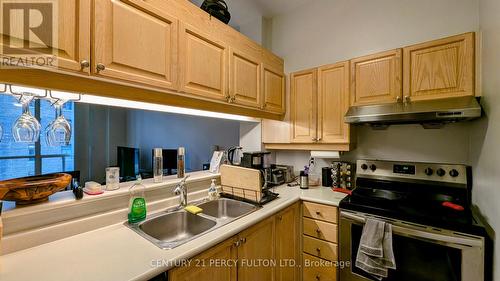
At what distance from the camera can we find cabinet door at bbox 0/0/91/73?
0.78 metres

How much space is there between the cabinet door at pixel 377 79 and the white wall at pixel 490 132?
465 mm

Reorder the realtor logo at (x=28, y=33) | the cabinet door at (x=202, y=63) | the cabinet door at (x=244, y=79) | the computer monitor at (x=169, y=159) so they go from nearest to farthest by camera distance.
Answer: the realtor logo at (x=28, y=33) → the cabinet door at (x=202, y=63) → the cabinet door at (x=244, y=79) → the computer monitor at (x=169, y=159)

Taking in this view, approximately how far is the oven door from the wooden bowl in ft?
6.08

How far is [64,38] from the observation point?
885 millimetres

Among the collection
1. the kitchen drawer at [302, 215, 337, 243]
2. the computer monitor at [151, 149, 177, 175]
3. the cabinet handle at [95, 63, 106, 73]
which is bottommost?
the kitchen drawer at [302, 215, 337, 243]

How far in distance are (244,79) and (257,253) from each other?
1.36 metres

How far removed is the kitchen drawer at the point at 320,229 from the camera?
5.48 feet

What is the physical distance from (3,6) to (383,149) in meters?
2.57

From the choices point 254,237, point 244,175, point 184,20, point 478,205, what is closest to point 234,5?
point 184,20

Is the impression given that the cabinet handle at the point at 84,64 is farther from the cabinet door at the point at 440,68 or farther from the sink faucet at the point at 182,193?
the cabinet door at the point at 440,68

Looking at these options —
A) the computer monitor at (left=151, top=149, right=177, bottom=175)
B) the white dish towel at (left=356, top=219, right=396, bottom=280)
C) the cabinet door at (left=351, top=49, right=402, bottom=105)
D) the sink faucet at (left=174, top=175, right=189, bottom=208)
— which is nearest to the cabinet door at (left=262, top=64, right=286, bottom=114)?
the cabinet door at (left=351, top=49, right=402, bottom=105)

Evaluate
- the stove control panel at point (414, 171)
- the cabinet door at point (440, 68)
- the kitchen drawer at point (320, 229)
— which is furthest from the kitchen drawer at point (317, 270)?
the cabinet door at point (440, 68)

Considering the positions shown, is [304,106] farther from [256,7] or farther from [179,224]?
[179,224]

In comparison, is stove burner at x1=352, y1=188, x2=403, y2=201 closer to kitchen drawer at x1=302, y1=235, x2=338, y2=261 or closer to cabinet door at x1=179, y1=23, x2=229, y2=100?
kitchen drawer at x1=302, y1=235, x2=338, y2=261
